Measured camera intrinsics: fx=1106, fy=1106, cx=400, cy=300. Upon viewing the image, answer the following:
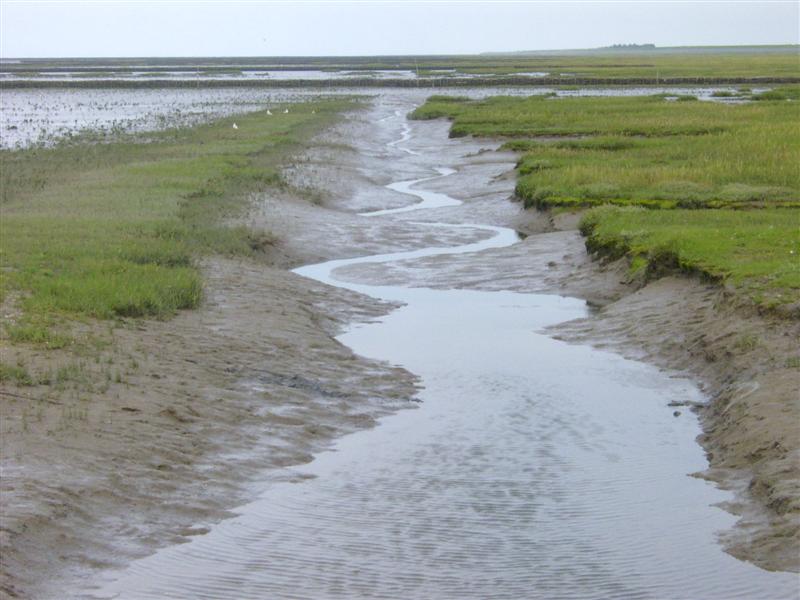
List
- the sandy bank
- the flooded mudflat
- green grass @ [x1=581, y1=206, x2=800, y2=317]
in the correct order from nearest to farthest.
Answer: the sandy bank < green grass @ [x1=581, y1=206, x2=800, y2=317] < the flooded mudflat

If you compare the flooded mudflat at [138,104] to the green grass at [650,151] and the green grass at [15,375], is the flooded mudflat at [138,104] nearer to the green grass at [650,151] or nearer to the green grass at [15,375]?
the green grass at [650,151]

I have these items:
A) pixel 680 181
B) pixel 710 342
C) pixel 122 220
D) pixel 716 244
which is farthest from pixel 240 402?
pixel 680 181

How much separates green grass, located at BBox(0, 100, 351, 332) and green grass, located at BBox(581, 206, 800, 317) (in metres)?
7.05

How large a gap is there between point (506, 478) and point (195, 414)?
329cm

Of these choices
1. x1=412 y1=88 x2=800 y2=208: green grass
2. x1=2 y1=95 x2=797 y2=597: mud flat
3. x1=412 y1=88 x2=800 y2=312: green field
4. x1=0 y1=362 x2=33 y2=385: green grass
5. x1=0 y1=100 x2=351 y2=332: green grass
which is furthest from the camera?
x1=412 y1=88 x2=800 y2=208: green grass

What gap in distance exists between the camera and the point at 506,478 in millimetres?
10500

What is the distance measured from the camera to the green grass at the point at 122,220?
1478 cm

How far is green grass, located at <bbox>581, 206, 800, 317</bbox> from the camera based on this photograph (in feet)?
49.2

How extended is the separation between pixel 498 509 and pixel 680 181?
19036mm

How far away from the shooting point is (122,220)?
71.1 feet

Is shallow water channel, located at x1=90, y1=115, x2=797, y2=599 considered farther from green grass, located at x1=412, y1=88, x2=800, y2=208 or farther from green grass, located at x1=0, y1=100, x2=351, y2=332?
green grass, located at x1=412, y1=88, x2=800, y2=208

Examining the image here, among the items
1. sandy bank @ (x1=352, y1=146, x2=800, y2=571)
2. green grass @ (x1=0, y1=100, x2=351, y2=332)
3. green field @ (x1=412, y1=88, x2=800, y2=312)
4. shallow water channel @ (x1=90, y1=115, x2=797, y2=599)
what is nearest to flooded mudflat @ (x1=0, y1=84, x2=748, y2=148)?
green grass @ (x1=0, y1=100, x2=351, y2=332)

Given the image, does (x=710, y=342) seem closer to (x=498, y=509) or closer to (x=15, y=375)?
(x=498, y=509)

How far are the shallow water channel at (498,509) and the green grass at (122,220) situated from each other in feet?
13.1
